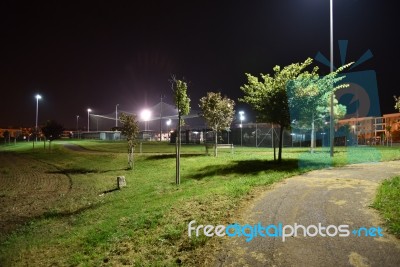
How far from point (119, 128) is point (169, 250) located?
A: 1627 centimetres

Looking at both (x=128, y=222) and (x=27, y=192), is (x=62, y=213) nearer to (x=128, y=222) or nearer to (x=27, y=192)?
(x=128, y=222)

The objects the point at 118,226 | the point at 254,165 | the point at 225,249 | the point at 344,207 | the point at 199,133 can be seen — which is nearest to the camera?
the point at 225,249

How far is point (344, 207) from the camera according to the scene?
24.6 ft

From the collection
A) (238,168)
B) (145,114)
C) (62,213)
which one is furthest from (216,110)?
(145,114)

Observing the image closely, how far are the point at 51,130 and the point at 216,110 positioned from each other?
899 inches

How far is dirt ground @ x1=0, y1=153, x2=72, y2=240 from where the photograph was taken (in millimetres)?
11195

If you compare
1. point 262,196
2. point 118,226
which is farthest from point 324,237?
point 118,226

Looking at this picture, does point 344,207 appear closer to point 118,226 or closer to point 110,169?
point 118,226

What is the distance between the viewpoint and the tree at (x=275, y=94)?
15836mm

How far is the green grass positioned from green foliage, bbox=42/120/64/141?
3579cm

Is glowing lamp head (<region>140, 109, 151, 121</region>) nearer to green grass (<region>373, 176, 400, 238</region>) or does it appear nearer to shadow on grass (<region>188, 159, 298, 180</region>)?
shadow on grass (<region>188, 159, 298, 180</region>)

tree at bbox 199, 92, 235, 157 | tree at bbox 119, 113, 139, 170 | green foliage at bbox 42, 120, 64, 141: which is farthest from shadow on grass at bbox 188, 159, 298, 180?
green foliage at bbox 42, 120, 64, 141

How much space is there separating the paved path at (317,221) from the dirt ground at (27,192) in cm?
802

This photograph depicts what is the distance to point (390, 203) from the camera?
24.1 ft
